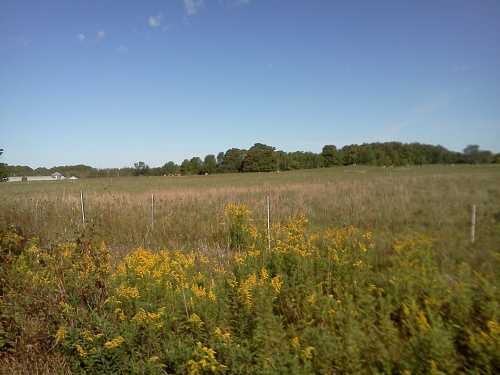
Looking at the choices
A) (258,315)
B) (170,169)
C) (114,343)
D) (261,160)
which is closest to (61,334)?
(114,343)

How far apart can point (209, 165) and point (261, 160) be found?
24975 millimetres

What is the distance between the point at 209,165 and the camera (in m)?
131

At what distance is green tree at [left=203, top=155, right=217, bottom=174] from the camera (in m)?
128

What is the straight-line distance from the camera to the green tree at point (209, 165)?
128 meters

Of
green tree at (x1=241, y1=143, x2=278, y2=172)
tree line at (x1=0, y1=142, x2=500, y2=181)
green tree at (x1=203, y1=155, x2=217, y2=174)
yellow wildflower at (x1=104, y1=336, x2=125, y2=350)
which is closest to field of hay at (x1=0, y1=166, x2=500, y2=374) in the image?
yellow wildflower at (x1=104, y1=336, x2=125, y2=350)

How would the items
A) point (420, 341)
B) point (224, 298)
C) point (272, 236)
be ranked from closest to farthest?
1. point (420, 341)
2. point (224, 298)
3. point (272, 236)

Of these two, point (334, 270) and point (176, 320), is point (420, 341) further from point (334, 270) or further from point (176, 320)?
point (176, 320)

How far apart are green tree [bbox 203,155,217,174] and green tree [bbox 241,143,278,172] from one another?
14.3m

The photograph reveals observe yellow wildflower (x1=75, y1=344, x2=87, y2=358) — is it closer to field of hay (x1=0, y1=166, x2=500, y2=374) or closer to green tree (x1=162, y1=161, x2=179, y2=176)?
field of hay (x1=0, y1=166, x2=500, y2=374)

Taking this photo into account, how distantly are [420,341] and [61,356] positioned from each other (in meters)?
3.88

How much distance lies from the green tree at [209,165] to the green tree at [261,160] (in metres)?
14.3

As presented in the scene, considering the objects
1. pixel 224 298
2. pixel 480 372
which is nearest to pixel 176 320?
pixel 224 298

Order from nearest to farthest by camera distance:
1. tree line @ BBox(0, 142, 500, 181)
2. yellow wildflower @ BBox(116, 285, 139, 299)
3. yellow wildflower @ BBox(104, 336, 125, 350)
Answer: yellow wildflower @ BBox(104, 336, 125, 350) → yellow wildflower @ BBox(116, 285, 139, 299) → tree line @ BBox(0, 142, 500, 181)

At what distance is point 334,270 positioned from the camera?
494 centimetres
